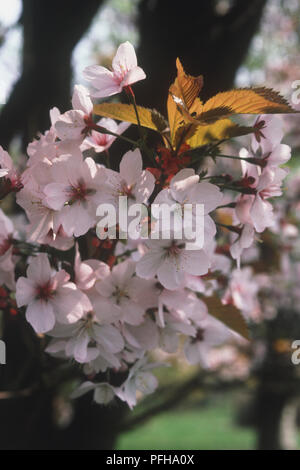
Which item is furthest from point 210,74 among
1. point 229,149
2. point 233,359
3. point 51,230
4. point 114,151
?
point 233,359

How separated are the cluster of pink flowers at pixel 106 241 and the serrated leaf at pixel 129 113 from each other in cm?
3

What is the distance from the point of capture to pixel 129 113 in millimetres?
744

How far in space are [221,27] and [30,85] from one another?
99cm

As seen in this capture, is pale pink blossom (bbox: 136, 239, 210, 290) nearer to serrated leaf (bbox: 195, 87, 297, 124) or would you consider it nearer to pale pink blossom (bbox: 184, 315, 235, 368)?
serrated leaf (bbox: 195, 87, 297, 124)

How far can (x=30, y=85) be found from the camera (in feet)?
6.86

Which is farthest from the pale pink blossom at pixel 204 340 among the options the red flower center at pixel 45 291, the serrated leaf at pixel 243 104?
the serrated leaf at pixel 243 104

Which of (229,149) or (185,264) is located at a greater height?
(229,149)

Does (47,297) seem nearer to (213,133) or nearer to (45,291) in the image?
(45,291)

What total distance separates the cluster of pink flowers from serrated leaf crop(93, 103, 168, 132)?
3 centimetres

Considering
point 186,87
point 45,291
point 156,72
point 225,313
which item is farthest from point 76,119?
point 156,72

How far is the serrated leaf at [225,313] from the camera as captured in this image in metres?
0.94

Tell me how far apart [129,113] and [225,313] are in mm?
471

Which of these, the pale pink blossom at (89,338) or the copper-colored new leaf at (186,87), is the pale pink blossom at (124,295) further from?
the copper-colored new leaf at (186,87)
